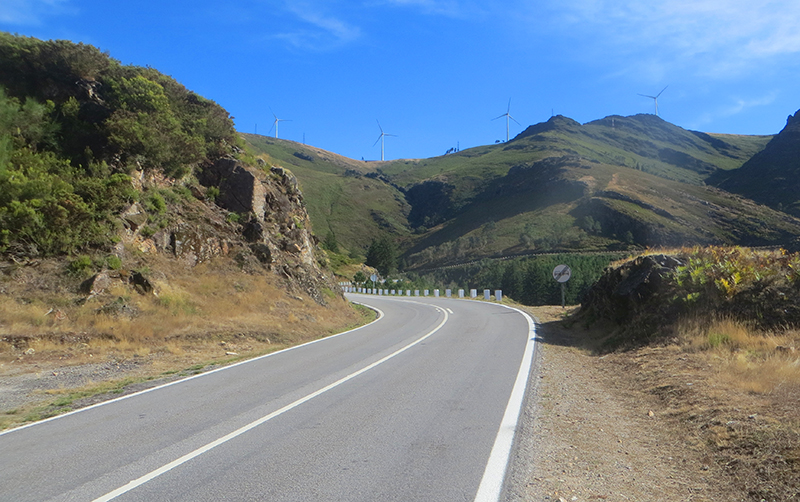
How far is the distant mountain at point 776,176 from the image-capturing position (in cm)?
10660

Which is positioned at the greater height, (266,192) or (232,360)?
(266,192)

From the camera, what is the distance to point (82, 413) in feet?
22.5

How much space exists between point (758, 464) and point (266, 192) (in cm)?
2210

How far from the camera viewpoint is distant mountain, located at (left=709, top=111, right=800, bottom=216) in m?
107

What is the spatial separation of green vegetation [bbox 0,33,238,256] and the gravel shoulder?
1441cm

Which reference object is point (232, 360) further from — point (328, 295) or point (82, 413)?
point (328, 295)

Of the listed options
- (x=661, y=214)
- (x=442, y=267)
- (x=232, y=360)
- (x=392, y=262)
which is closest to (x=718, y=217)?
(x=661, y=214)

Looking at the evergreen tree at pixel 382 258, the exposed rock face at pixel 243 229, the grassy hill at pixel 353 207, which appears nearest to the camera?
the exposed rock face at pixel 243 229

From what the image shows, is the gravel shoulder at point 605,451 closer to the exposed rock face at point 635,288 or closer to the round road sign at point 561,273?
the exposed rock face at point 635,288

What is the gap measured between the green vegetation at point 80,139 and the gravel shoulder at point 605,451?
14.4m

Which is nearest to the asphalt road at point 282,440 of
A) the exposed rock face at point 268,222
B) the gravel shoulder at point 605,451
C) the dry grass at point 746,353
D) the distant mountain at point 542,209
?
the gravel shoulder at point 605,451

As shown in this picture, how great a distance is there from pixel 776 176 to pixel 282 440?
500 ft

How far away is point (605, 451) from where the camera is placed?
5.19 m

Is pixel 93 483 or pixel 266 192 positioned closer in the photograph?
pixel 93 483
